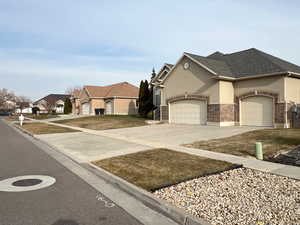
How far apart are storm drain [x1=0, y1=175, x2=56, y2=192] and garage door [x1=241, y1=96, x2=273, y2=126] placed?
631 inches

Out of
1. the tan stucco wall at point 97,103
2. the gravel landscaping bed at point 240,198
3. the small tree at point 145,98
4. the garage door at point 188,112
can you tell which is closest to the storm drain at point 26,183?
the gravel landscaping bed at point 240,198

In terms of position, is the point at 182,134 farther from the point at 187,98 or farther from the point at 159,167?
the point at 159,167

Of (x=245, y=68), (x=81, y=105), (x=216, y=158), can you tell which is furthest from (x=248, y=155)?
(x=81, y=105)

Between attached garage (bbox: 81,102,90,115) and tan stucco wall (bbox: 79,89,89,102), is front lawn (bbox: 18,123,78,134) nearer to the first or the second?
attached garage (bbox: 81,102,90,115)

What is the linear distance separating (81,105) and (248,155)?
3840 centimetres

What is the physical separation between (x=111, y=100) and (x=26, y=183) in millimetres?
32324

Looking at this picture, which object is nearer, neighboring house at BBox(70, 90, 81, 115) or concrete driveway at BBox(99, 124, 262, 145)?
concrete driveway at BBox(99, 124, 262, 145)

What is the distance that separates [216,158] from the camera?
796 cm

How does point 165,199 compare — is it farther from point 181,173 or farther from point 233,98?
point 233,98

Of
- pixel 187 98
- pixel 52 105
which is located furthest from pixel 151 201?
pixel 52 105

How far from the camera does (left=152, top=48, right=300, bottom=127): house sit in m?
16.5

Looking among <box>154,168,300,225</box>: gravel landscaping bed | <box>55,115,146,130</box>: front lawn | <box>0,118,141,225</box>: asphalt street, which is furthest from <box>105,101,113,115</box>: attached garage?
<box>154,168,300,225</box>: gravel landscaping bed

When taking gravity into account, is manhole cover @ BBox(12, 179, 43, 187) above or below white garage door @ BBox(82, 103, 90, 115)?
below

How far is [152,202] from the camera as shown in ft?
14.6
